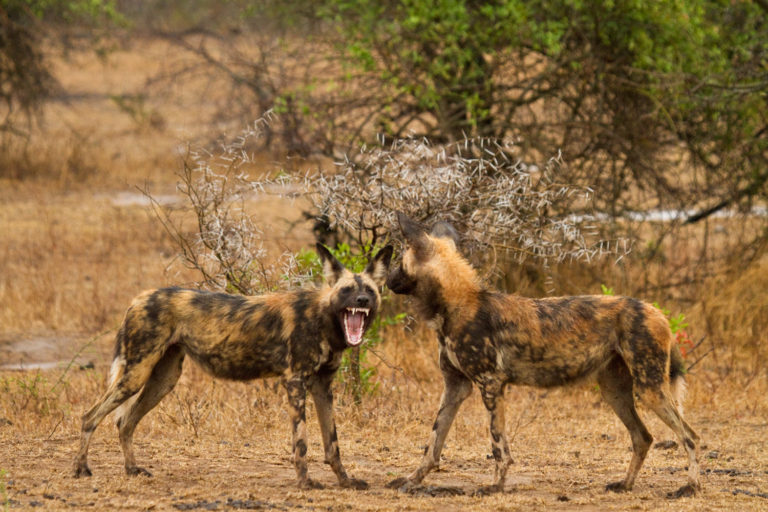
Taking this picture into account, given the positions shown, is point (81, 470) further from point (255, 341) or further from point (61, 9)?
point (61, 9)

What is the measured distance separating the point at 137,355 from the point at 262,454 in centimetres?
123

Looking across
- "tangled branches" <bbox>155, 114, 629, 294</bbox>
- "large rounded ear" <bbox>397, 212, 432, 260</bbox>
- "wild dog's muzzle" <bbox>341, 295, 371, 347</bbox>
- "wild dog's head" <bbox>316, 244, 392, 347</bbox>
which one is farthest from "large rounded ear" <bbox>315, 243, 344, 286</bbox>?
"tangled branches" <bbox>155, 114, 629, 294</bbox>

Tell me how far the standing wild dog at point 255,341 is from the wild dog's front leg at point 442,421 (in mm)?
285

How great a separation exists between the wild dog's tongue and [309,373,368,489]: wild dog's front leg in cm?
42

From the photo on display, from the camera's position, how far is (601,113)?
11078mm

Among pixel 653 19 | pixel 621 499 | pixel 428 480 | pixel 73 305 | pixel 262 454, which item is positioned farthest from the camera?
pixel 73 305

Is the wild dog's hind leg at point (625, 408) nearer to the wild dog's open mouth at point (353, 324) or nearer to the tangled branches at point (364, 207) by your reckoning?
the wild dog's open mouth at point (353, 324)

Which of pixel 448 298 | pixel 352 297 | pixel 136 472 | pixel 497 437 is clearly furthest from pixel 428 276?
pixel 136 472

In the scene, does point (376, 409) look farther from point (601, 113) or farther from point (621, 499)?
point (601, 113)

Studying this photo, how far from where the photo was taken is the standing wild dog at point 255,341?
234 inches

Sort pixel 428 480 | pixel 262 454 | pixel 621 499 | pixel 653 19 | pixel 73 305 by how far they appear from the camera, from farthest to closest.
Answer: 1. pixel 73 305
2. pixel 653 19
3. pixel 262 454
4. pixel 428 480
5. pixel 621 499

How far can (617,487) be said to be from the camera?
612 centimetres

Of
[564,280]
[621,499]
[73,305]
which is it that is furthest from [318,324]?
[73,305]

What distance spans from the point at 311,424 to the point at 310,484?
5.72ft
